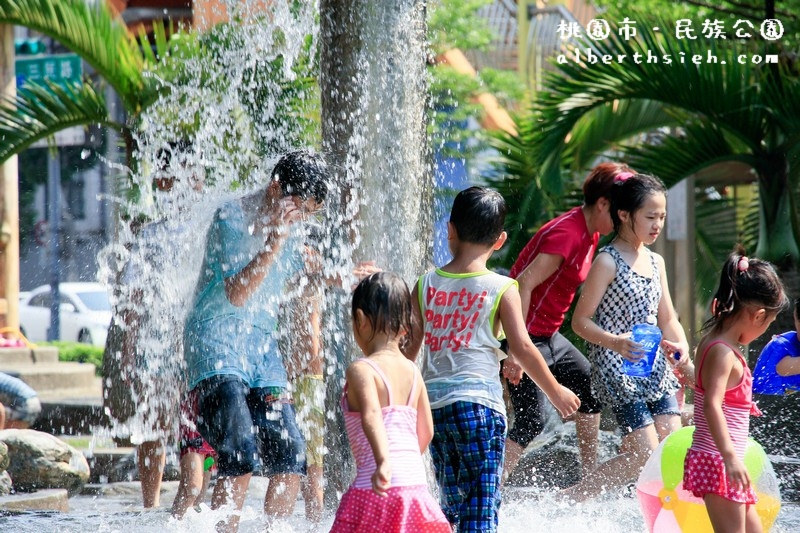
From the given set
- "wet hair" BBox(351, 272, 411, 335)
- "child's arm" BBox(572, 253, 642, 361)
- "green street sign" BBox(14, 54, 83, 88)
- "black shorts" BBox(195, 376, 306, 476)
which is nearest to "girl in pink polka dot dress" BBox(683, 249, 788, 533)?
"child's arm" BBox(572, 253, 642, 361)

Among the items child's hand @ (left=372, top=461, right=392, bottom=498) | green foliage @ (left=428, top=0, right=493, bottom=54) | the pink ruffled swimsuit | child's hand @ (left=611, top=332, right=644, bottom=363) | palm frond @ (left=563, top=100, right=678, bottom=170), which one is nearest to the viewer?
child's hand @ (left=372, top=461, right=392, bottom=498)

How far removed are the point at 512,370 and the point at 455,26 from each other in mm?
11610

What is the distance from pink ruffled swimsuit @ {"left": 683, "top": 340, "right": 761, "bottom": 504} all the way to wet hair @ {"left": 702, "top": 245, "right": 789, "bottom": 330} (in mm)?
142

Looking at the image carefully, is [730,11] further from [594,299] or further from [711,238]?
[594,299]

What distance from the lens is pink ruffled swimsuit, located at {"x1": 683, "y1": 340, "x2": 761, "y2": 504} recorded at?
3.43m

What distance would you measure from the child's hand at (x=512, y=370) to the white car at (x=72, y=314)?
16.2 meters

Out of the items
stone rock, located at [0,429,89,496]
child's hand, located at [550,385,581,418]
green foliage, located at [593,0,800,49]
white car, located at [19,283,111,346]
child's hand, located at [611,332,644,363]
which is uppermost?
green foliage, located at [593,0,800,49]

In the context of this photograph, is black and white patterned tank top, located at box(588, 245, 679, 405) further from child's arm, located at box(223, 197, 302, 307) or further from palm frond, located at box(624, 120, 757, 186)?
palm frond, located at box(624, 120, 757, 186)

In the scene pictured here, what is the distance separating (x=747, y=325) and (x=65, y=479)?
4.22 metres

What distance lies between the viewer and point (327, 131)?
15.7 ft

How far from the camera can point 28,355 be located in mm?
12008

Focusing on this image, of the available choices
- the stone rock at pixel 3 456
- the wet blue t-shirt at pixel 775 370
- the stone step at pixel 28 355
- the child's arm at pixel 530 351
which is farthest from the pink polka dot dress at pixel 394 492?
the stone step at pixel 28 355

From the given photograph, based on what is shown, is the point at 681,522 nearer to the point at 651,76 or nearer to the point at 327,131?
the point at 327,131

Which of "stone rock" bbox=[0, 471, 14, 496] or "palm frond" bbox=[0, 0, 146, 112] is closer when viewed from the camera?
"stone rock" bbox=[0, 471, 14, 496]
